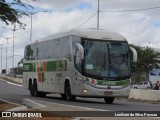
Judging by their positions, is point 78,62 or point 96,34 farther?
point 96,34

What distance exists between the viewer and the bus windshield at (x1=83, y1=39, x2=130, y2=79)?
81.0ft

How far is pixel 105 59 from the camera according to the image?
24.8m

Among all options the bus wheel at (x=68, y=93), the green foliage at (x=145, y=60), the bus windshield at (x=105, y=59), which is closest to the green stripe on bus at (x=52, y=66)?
the bus wheel at (x=68, y=93)

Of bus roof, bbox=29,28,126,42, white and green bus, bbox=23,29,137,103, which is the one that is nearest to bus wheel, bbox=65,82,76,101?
white and green bus, bbox=23,29,137,103

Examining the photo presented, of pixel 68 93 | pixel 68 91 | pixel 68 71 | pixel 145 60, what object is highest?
pixel 145 60

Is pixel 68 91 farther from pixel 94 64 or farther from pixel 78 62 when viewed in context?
pixel 94 64

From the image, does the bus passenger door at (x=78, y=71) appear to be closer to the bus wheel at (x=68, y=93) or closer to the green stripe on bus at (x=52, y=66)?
the bus wheel at (x=68, y=93)

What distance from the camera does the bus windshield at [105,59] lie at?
2469 centimetres

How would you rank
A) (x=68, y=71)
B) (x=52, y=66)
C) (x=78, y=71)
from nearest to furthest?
(x=78, y=71) → (x=68, y=71) → (x=52, y=66)

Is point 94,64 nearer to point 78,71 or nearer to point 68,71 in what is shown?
point 78,71

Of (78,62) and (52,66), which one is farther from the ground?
(78,62)

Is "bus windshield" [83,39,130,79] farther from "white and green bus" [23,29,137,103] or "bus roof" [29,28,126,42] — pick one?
"bus roof" [29,28,126,42]

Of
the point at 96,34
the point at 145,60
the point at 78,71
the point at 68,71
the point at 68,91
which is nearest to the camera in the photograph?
the point at 78,71

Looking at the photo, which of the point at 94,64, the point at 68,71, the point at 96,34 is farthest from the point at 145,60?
the point at 94,64
